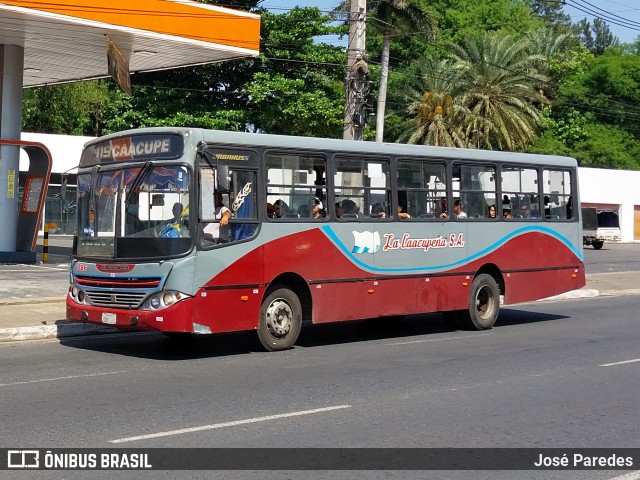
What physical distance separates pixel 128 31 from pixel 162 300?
13.7 m

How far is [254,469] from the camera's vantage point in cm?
716

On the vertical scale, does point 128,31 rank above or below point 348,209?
above

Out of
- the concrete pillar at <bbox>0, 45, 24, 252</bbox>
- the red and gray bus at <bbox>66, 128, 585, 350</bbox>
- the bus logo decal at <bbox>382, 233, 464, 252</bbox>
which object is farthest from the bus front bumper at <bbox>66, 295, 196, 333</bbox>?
the concrete pillar at <bbox>0, 45, 24, 252</bbox>

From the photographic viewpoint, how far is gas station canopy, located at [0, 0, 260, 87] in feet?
77.6

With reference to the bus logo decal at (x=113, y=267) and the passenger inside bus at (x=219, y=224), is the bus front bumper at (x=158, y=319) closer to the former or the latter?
the bus logo decal at (x=113, y=267)

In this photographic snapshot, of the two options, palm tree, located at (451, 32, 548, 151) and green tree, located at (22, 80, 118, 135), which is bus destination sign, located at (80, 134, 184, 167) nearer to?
palm tree, located at (451, 32, 548, 151)

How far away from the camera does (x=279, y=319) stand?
1400 centimetres

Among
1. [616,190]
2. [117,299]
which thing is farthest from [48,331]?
[616,190]

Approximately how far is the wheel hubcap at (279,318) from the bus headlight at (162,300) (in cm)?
160

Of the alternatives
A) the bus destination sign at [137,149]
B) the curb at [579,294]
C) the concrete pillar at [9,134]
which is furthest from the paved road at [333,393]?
the concrete pillar at [9,134]

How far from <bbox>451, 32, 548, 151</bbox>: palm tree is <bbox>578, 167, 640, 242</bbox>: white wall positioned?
7482 millimetres

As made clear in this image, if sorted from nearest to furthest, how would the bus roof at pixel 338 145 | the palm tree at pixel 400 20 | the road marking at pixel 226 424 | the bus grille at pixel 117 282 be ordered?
the road marking at pixel 226 424 → the bus grille at pixel 117 282 → the bus roof at pixel 338 145 → the palm tree at pixel 400 20

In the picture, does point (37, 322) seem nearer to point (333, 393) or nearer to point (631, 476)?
point (333, 393)

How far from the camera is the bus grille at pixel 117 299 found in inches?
506
